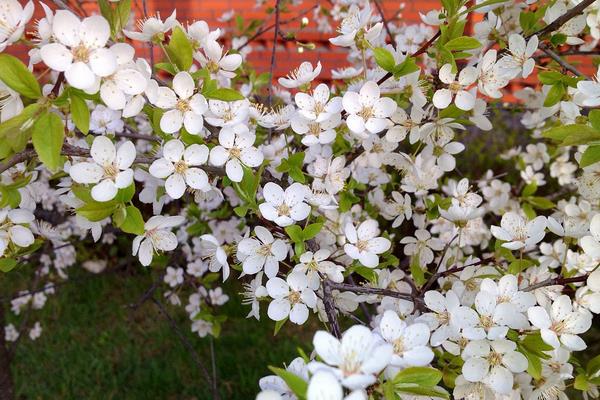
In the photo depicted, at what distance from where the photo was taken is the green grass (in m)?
2.20

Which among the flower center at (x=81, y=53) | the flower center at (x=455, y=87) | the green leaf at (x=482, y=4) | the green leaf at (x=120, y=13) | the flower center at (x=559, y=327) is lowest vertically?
the flower center at (x=559, y=327)

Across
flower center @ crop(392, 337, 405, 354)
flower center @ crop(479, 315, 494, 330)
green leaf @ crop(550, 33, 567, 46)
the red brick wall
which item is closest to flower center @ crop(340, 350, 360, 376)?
flower center @ crop(392, 337, 405, 354)

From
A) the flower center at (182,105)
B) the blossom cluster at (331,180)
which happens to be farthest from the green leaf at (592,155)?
the flower center at (182,105)

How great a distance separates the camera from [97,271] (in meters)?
3.05

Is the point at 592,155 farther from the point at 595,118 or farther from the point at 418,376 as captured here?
the point at 418,376

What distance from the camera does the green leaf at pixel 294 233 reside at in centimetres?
100

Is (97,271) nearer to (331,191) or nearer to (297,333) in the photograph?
(297,333)

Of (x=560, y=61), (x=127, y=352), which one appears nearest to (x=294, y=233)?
(x=560, y=61)

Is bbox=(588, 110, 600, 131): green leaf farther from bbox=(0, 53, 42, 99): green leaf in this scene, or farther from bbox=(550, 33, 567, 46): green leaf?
bbox=(0, 53, 42, 99): green leaf

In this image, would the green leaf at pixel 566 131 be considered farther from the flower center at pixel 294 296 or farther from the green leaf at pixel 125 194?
the green leaf at pixel 125 194

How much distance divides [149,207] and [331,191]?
4.97 feet

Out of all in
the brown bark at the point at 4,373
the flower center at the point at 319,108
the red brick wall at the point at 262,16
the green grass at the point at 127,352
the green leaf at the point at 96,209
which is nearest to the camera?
the green leaf at the point at 96,209

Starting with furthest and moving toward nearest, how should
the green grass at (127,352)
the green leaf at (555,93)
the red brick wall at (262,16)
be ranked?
the red brick wall at (262,16)
the green grass at (127,352)
the green leaf at (555,93)

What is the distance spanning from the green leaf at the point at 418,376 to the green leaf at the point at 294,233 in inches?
12.3
